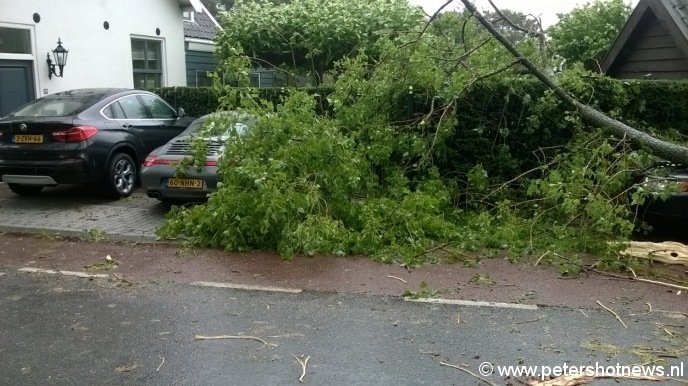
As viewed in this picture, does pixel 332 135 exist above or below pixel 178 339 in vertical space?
above

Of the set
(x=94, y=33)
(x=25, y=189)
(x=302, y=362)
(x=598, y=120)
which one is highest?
(x=94, y=33)

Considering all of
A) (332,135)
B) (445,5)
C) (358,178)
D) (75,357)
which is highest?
(445,5)

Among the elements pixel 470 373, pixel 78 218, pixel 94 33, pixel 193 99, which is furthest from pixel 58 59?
pixel 470 373

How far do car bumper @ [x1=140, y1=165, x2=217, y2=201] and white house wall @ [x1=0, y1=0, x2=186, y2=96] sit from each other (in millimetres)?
6212

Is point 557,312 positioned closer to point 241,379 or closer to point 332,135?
point 241,379

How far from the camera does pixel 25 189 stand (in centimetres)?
1108

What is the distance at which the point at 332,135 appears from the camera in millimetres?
8250

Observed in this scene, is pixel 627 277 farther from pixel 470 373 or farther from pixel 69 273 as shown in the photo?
pixel 69 273

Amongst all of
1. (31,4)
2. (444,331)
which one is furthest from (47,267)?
(31,4)

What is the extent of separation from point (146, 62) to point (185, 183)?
32.8 ft

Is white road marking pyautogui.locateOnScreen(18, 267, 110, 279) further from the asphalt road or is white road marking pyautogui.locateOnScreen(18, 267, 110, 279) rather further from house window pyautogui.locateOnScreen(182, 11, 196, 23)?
house window pyautogui.locateOnScreen(182, 11, 196, 23)

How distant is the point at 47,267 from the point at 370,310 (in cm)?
374

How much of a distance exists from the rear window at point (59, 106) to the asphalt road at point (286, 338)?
14.9 feet

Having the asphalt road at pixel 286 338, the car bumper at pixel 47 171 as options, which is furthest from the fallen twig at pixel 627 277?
the car bumper at pixel 47 171
